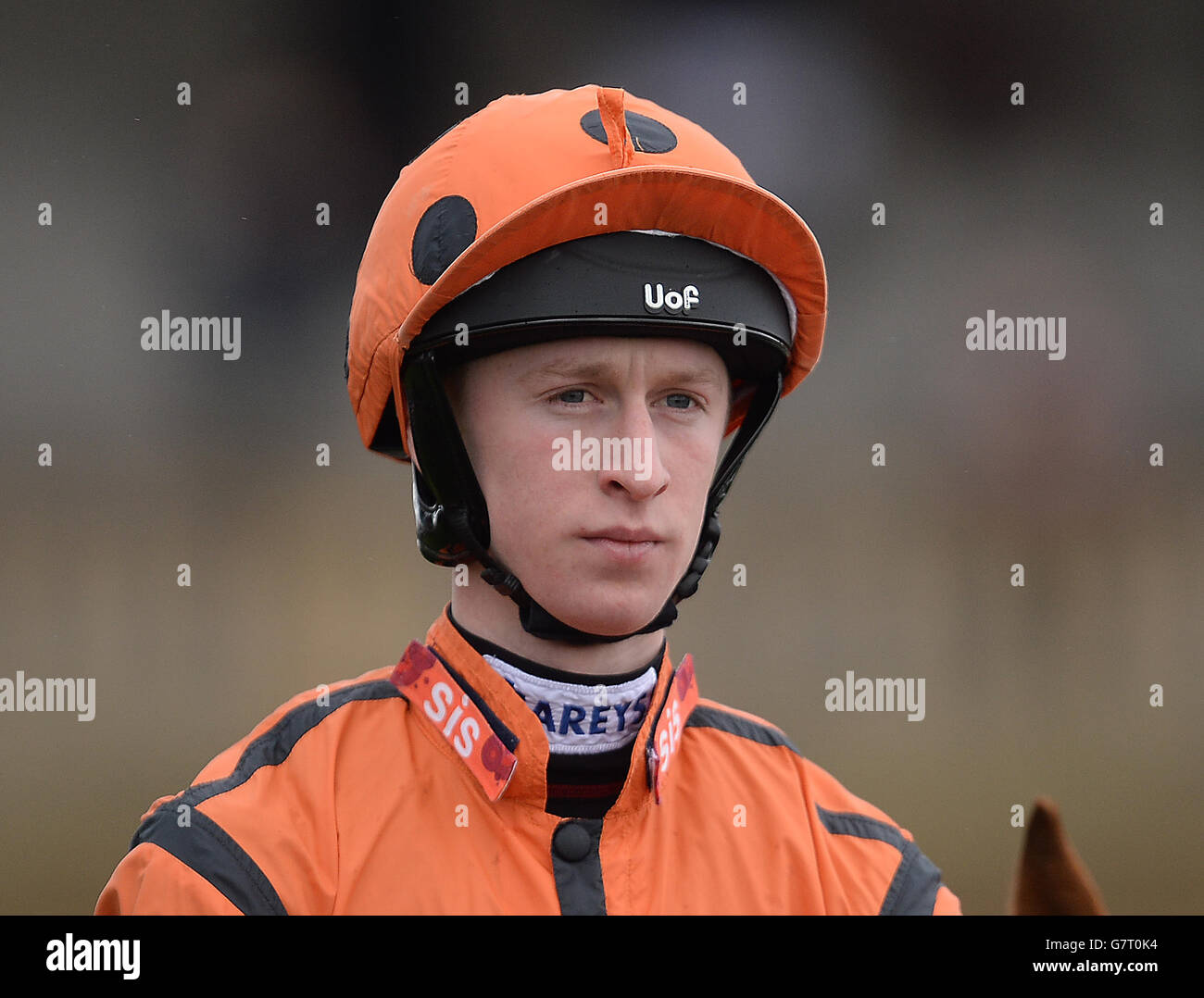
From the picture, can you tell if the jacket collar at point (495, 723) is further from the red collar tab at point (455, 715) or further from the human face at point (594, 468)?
the human face at point (594, 468)

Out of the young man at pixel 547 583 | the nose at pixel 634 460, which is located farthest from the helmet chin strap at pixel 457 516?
the nose at pixel 634 460

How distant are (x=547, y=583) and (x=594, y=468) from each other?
229 mm

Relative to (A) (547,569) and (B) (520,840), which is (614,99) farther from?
(B) (520,840)

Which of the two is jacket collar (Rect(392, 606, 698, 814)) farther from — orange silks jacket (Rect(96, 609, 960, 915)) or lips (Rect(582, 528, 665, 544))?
lips (Rect(582, 528, 665, 544))

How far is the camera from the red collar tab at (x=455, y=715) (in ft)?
6.61

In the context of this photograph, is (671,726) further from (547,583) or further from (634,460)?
(634,460)

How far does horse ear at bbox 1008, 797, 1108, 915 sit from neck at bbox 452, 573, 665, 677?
4.16 feet

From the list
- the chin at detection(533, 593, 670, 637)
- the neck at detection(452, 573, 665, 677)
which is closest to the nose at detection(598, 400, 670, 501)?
the chin at detection(533, 593, 670, 637)

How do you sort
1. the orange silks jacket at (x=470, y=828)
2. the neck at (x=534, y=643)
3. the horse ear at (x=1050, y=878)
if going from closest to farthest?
the orange silks jacket at (x=470, y=828), the neck at (x=534, y=643), the horse ear at (x=1050, y=878)

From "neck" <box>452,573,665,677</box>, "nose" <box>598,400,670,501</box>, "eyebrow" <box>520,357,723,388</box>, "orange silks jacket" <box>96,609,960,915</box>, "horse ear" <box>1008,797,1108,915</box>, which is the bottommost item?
"horse ear" <box>1008,797,1108,915</box>

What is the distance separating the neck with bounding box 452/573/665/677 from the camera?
7.06ft

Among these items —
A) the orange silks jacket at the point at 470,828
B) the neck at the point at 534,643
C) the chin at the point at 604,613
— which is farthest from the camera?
the neck at the point at 534,643

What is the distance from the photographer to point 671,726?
7.23 feet

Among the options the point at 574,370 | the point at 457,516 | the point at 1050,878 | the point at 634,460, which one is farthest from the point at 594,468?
the point at 1050,878
